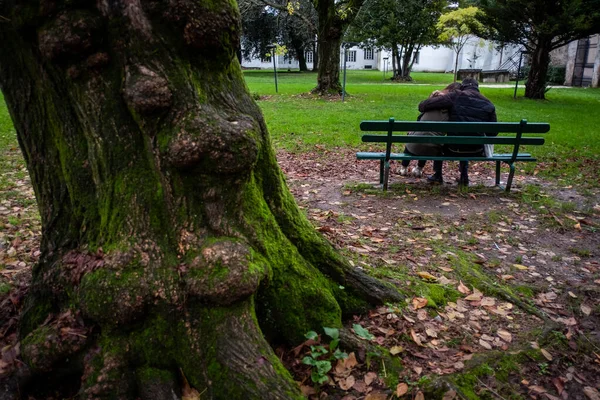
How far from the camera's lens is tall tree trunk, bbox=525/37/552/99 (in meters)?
19.0

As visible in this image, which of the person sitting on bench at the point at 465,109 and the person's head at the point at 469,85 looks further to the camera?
the person's head at the point at 469,85

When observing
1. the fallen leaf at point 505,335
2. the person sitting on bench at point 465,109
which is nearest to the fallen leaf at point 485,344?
the fallen leaf at point 505,335

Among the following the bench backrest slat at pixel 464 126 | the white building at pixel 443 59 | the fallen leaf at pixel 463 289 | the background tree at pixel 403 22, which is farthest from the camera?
the white building at pixel 443 59

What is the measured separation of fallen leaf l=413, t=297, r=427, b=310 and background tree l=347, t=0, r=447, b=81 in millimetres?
32199

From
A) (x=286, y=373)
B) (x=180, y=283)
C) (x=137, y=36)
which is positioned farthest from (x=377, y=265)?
(x=137, y=36)

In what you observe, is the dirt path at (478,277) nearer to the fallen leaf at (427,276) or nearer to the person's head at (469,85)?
the fallen leaf at (427,276)

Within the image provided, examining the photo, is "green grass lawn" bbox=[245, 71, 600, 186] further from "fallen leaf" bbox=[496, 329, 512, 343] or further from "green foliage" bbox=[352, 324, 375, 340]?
"green foliage" bbox=[352, 324, 375, 340]

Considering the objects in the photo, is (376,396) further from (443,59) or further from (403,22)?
(443,59)

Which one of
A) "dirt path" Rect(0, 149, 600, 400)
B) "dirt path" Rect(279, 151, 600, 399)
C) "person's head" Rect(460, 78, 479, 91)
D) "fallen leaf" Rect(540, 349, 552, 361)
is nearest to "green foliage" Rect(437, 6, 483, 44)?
"person's head" Rect(460, 78, 479, 91)

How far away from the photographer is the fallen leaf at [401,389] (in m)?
2.62

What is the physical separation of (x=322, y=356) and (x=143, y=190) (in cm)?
143

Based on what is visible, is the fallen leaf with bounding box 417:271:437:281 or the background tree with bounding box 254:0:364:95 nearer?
the fallen leaf with bounding box 417:271:437:281

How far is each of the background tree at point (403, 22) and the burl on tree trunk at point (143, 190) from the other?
33050 mm

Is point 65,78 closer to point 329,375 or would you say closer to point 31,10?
point 31,10
